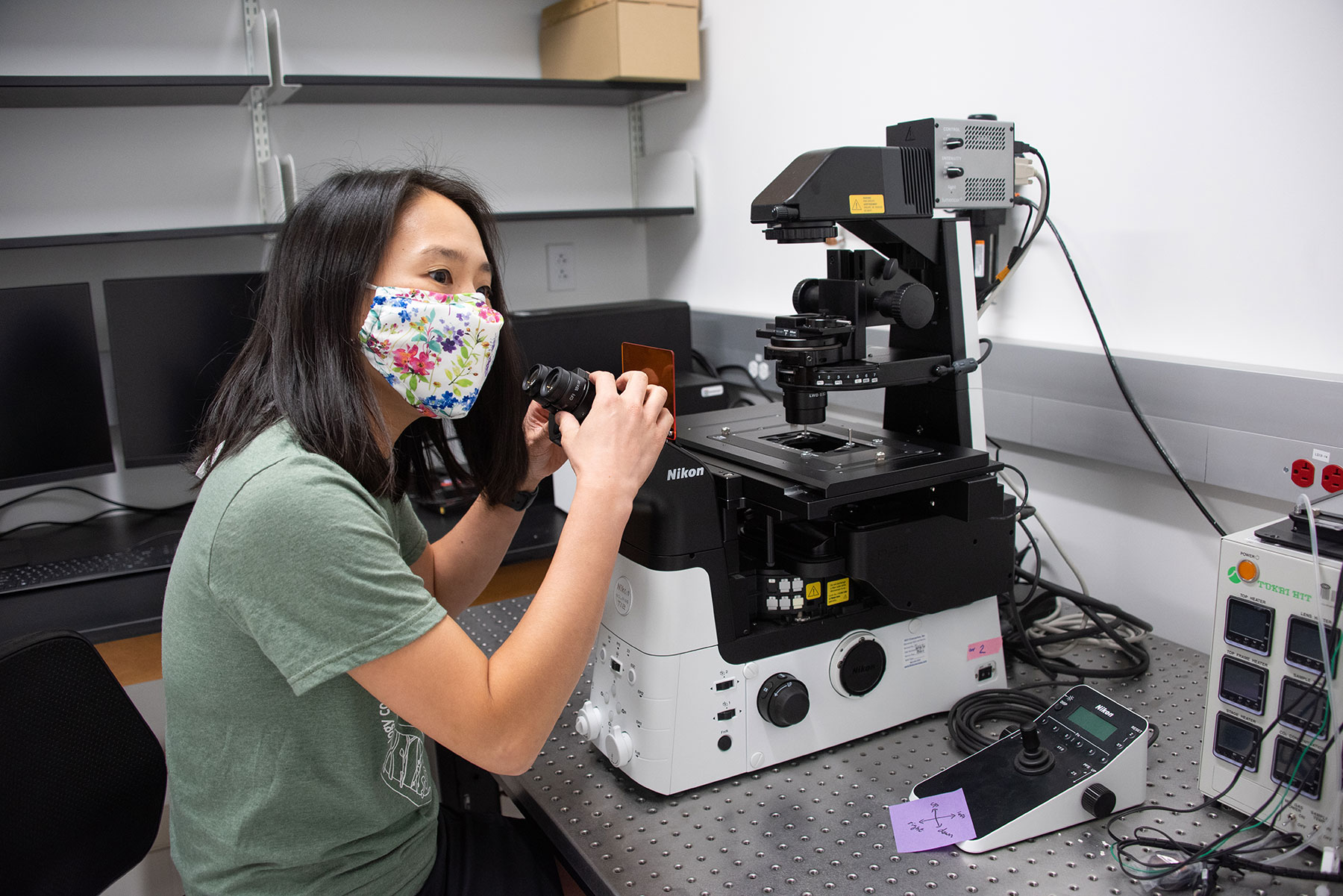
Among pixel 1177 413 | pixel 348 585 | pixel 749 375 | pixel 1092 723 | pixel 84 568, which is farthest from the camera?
pixel 749 375

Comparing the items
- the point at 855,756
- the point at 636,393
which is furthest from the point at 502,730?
the point at 855,756

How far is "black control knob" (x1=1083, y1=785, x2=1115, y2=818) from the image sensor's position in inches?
37.4

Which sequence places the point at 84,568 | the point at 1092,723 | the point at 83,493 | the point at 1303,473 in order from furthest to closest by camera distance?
the point at 83,493 → the point at 84,568 → the point at 1303,473 → the point at 1092,723

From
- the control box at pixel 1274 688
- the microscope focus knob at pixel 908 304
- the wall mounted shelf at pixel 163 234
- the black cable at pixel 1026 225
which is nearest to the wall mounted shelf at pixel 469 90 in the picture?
the wall mounted shelf at pixel 163 234

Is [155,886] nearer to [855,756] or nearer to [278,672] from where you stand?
[278,672]

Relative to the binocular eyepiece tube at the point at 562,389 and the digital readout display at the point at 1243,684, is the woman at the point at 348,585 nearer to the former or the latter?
the binocular eyepiece tube at the point at 562,389

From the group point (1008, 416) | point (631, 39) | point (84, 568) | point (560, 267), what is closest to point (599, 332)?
point (560, 267)

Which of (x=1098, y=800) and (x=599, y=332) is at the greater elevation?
(x=599, y=332)

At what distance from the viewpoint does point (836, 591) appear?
1.11m

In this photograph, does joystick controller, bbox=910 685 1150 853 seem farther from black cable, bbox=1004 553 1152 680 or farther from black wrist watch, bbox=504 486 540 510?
black wrist watch, bbox=504 486 540 510

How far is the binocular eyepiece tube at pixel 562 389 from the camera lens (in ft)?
3.15

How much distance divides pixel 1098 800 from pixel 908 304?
0.58 m

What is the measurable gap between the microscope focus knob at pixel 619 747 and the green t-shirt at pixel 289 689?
0.68 ft

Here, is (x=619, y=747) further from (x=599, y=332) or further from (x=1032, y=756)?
(x=599, y=332)
